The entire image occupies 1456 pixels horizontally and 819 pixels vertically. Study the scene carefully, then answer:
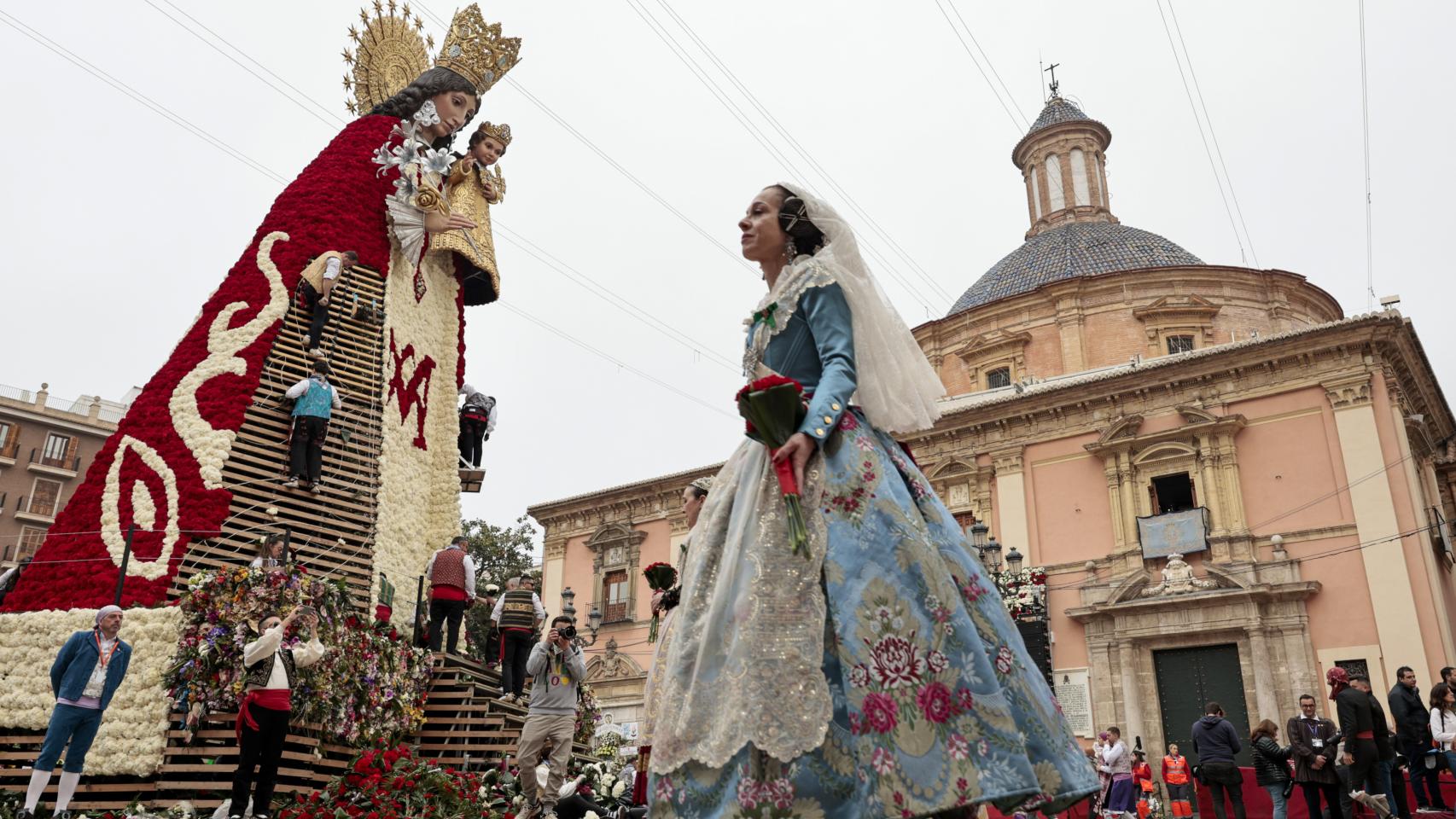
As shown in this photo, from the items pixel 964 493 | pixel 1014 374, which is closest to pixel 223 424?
pixel 964 493

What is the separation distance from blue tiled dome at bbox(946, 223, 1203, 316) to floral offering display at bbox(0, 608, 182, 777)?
25.1 metres

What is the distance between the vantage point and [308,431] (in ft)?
26.1

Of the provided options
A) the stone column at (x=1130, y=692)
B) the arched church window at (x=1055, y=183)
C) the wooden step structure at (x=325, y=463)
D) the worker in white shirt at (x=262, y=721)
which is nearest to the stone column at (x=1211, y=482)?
the stone column at (x=1130, y=692)

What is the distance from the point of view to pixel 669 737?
2732 mm

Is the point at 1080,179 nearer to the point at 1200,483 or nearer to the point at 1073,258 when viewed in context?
the point at 1073,258

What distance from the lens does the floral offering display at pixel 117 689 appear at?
6.49m

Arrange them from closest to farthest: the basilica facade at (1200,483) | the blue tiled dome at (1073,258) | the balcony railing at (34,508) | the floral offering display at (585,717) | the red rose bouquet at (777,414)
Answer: the red rose bouquet at (777,414)
the floral offering display at (585,717)
the basilica facade at (1200,483)
the blue tiled dome at (1073,258)
the balcony railing at (34,508)

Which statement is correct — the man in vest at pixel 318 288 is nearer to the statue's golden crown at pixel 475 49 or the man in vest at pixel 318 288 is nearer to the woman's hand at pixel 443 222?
the woman's hand at pixel 443 222

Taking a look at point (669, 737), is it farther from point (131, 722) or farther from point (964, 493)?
point (964, 493)

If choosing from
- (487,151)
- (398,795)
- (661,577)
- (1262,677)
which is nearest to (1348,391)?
(1262,677)

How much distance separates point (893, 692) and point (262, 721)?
4.98 meters

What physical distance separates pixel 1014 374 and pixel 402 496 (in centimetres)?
2192

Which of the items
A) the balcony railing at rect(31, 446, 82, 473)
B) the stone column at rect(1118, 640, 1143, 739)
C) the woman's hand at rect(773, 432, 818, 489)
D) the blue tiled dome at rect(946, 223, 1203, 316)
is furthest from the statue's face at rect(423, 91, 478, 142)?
the balcony railing at rect(31, 446, 82, 473)

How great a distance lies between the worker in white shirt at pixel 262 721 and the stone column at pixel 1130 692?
1882cm
